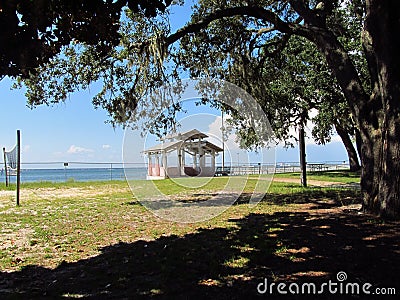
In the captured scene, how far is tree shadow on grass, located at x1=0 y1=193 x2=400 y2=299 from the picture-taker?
10.9 ft

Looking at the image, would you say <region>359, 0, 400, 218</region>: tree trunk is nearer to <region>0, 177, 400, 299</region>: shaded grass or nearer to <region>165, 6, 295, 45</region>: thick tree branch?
<region>0, 177, 400, 299</region>: shaded grass

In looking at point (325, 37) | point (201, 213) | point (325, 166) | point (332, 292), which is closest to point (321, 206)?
point (201, 213)

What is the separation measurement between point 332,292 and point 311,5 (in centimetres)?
919

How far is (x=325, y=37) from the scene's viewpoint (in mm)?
7242

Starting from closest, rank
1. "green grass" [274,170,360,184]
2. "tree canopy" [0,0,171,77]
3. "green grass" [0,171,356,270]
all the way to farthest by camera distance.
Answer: "tree canopy" [0,0,171,77], "green grass" [0,171,356,270], "green grass" [274,170,360,184]

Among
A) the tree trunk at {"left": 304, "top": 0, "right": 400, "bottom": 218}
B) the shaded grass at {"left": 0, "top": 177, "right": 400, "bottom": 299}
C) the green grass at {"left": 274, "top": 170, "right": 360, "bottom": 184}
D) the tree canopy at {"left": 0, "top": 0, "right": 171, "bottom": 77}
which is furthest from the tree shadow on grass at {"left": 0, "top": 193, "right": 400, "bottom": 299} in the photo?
the green grass at {"left": 274, "top": 170, "right": 360, "bottom": 184}

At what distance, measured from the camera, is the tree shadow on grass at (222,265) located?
3309mm

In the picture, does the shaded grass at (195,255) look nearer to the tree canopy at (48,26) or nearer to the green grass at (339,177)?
the tree canopy at (48,26)

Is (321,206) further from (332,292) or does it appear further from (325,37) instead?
(332,292)

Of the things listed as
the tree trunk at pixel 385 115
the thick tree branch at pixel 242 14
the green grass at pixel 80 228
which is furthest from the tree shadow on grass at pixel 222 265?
the thick tree branch at pixel 242 14

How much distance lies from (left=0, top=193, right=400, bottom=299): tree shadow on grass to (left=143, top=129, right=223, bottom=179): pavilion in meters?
16.8

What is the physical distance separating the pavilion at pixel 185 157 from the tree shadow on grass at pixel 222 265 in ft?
55.3

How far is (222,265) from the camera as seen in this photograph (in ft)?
13.0

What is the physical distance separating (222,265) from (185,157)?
20701 millimetres
